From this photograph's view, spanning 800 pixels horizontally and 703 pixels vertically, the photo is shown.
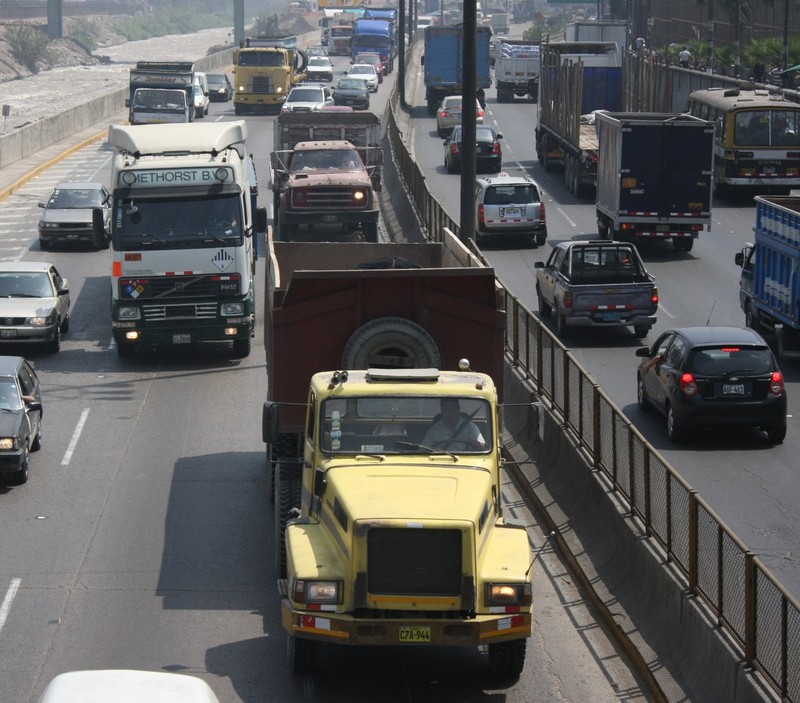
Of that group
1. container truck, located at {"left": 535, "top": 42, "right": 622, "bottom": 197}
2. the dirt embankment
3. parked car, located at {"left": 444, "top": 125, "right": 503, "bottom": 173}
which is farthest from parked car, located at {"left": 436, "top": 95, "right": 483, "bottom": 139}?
the dirt embankment

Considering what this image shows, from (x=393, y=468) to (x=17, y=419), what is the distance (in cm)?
840

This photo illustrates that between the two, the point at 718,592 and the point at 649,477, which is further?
the point at 649,477

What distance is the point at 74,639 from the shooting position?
1339 centimetres

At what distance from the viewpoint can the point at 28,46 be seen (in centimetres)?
14900

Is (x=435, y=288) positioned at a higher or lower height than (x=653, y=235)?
higher

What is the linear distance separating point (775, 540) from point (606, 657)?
4120mm

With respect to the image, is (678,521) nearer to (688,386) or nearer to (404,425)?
(404,425)

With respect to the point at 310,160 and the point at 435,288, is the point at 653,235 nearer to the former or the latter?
the point at 310,160

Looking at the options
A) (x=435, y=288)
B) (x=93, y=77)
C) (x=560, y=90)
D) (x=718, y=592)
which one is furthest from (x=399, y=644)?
(x=93, y=77)

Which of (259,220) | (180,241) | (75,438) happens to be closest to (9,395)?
(75,438)

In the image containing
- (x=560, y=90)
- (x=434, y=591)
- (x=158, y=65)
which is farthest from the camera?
(x=158, y=65)

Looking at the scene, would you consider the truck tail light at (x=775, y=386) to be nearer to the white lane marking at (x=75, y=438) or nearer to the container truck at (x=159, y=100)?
the white lane marking at (x=75, y=438)

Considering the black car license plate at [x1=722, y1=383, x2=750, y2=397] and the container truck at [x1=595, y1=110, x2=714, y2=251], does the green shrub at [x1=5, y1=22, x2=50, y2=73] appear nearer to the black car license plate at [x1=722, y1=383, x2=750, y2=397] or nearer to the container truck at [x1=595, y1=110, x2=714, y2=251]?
the container truck at [x1=595, y1=110, x2=714, y2=251]

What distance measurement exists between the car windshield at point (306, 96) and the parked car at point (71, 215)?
94.1ft
